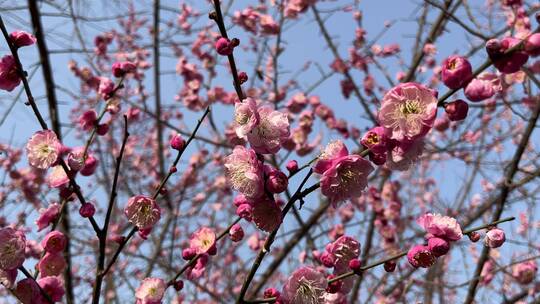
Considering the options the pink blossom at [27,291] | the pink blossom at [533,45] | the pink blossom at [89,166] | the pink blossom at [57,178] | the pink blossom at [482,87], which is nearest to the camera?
the pink blossom at [533,45]

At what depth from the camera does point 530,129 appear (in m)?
3.24

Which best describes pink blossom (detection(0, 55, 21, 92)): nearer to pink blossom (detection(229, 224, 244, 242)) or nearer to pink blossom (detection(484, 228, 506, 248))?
pink blossom (detection(229, 224, 244, 242))

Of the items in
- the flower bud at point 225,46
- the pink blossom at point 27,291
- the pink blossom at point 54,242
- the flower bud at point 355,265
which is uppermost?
the flower bud at point 225,46

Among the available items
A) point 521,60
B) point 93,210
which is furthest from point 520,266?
point 93,210

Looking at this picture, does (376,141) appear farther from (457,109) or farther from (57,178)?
(57,178)

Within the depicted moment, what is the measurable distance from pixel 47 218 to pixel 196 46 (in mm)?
4347

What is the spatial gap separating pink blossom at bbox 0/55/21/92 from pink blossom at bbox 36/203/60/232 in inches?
19.0

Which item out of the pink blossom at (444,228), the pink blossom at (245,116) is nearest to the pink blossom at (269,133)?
the pink blossom at (245,116)

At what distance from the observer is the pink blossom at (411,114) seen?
4.50ft

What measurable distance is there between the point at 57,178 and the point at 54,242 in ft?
0.77

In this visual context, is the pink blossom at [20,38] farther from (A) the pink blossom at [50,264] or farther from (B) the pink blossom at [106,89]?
(A) the pink blossom at [50,264]

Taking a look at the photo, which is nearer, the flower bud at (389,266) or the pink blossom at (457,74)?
the pink blossom at (457,74)

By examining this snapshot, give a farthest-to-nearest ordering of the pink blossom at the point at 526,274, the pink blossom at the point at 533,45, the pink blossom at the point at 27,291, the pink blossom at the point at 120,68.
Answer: the pink blossom at the point at 526,274 < the pink blossom at the point at 120,68 < the pink blossom at the point at 27,291 < the pink blossom at the point at 533,45

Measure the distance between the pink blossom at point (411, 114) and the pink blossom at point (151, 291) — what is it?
0.95m
